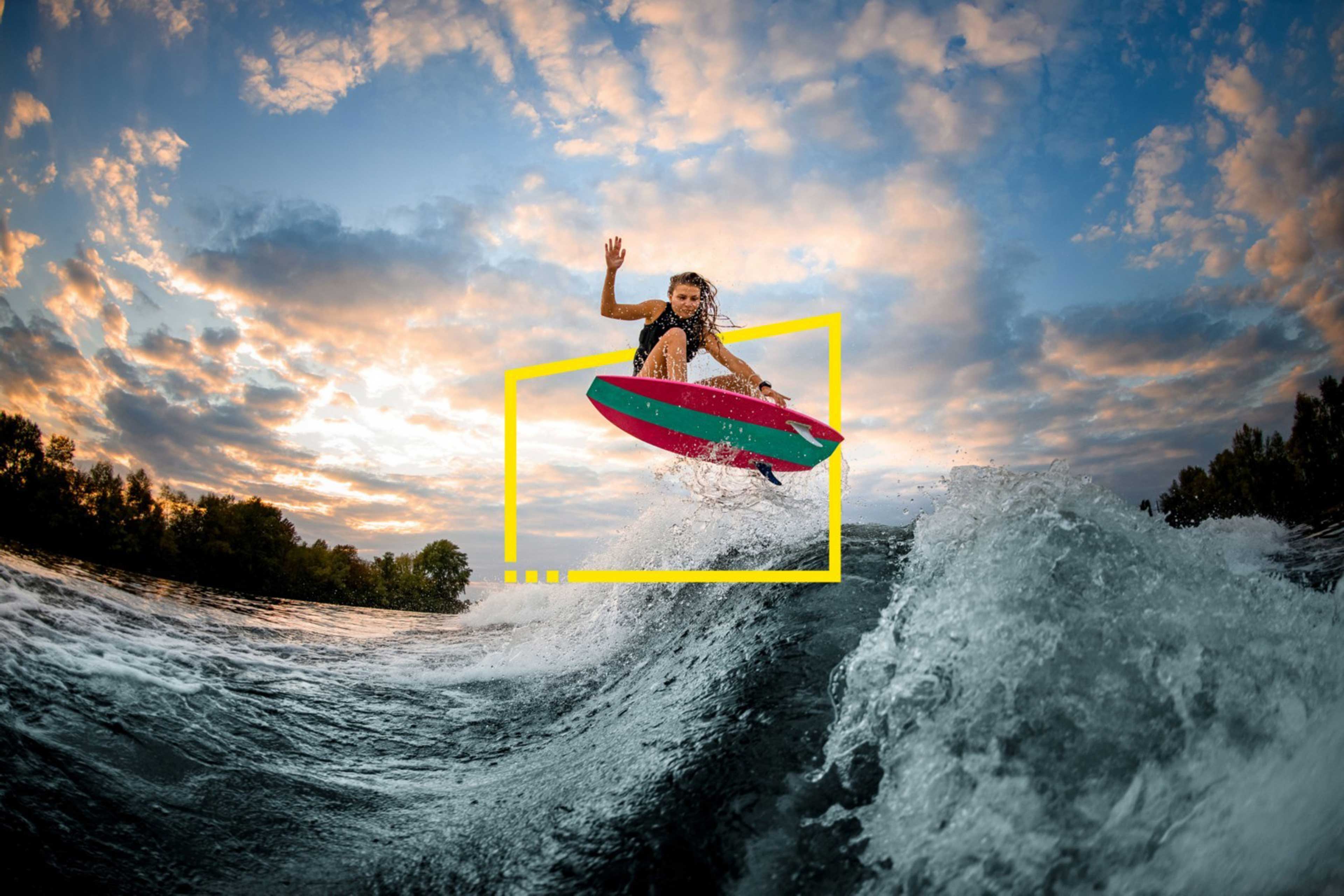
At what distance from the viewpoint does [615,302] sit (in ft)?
25.2

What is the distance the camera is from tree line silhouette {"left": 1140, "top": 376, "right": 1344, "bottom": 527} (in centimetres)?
2764

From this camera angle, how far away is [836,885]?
2.29 m

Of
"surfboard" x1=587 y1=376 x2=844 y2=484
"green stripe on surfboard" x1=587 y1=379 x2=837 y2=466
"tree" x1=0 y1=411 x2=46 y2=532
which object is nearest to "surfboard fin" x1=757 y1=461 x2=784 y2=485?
"surfboard" x1=587 y1=376 x2=844 y2=484

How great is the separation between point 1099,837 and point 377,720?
16.5ft

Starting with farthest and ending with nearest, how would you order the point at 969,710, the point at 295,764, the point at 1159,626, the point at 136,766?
1. the point at 295,764
2. the point at 136,766
3. the point at 1159,626
4. the point at 969,710

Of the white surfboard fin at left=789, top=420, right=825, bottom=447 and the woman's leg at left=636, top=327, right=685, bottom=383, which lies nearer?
the white surfboard fin at left=789, top=420, right=825, bottom=447

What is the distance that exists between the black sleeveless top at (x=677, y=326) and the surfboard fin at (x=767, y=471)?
5.17 feet

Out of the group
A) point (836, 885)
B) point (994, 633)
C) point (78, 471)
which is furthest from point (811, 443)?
point (78, 471)

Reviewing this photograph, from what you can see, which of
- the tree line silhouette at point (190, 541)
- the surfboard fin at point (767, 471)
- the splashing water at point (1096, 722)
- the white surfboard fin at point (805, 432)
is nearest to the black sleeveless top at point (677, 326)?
the surfboard fin at point (767, 471)

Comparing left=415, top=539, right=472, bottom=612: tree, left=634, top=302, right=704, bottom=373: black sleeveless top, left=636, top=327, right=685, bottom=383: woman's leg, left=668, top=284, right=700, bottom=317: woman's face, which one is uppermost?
left=668, top=284, right=700, bottom=317: woman's face

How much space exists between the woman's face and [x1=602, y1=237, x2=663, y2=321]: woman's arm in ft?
0.93

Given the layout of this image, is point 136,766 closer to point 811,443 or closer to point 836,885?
point 836,885

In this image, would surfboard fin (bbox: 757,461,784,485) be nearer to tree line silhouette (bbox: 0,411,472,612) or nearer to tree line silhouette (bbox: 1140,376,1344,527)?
tree line silhouette (bbox: 0,411,472,612)

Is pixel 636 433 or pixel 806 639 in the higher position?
pixel 636 433
